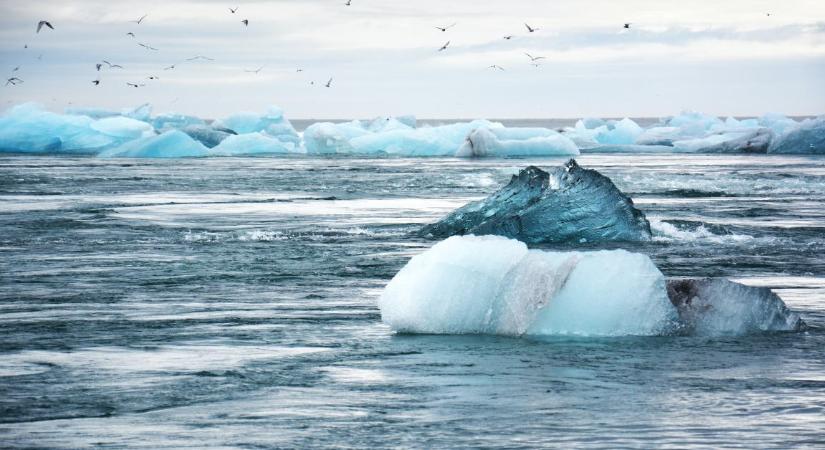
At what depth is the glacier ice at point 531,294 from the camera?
9.03 meters

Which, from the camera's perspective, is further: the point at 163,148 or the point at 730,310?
the point at 163,148

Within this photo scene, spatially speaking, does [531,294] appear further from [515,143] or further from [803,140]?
[803,140]

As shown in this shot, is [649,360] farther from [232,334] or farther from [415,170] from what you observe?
[415,170]

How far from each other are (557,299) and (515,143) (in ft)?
136

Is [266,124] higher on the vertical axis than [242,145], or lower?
higher

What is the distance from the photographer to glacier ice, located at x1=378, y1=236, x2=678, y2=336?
9.03 meters

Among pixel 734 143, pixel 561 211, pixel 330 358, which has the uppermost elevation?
pixel 734 143

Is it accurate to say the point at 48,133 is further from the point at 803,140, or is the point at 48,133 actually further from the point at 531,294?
the point at 531,294

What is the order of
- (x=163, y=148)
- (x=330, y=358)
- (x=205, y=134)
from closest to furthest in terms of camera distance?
(x=330, y=358), (x=163, y=148), (x=205, y=134)

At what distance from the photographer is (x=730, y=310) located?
30.1 ft

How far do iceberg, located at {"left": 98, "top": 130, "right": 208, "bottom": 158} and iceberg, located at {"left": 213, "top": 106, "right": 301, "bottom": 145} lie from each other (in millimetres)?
12467

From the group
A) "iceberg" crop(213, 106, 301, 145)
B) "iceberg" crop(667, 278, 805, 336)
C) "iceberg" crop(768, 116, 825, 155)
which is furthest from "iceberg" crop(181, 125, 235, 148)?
"iceberg" crop(667, 278, 805, 336)

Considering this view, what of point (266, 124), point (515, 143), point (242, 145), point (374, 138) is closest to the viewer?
point (515, 143)

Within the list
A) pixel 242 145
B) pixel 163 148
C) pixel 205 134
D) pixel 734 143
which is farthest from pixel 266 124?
pixel 734 143
